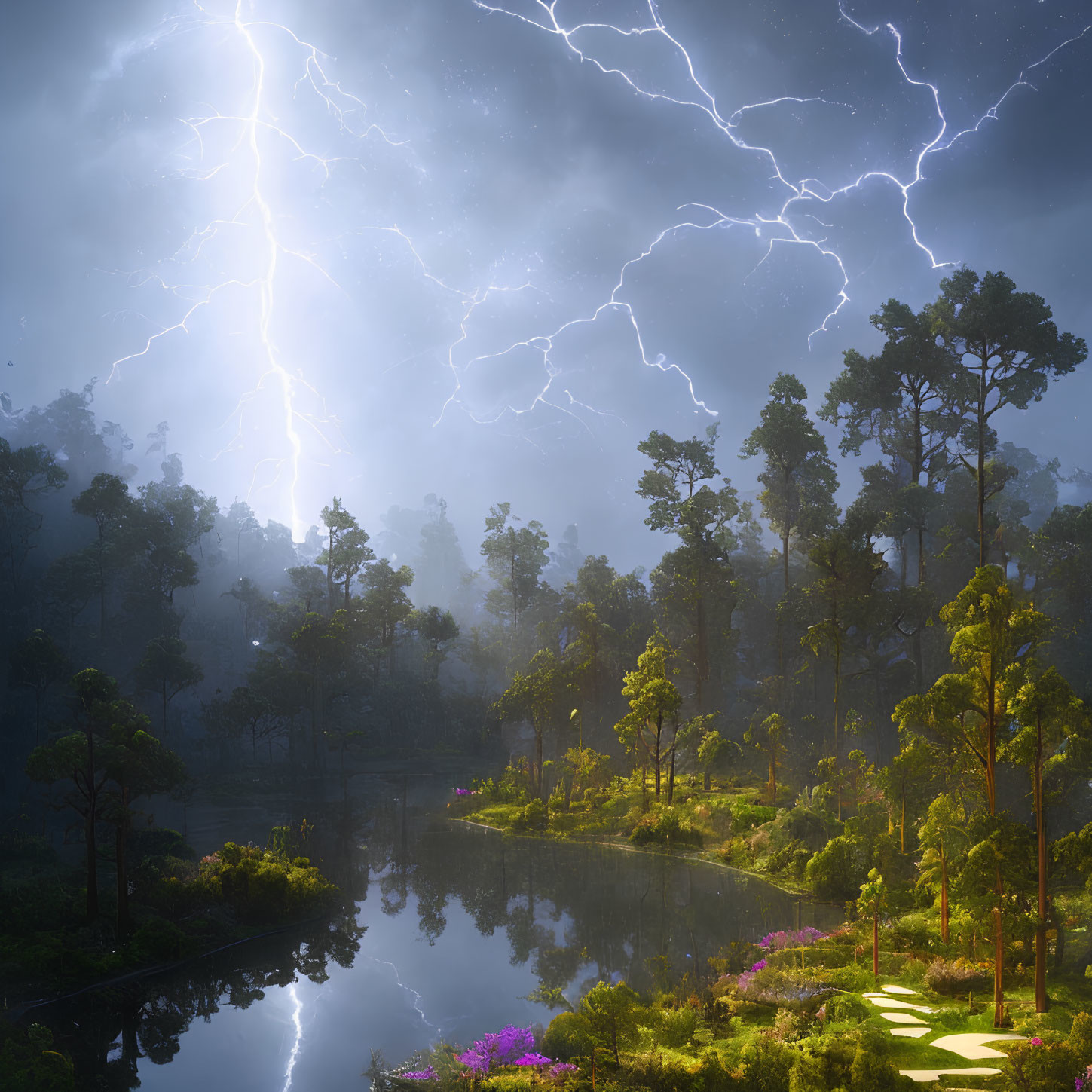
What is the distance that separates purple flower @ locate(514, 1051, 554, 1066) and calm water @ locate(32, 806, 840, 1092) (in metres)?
1.61

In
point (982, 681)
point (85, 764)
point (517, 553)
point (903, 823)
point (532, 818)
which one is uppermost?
point (517, 553)

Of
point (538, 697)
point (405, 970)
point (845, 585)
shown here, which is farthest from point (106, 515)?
point (845, 585)

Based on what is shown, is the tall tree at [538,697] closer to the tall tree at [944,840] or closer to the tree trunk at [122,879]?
the tree trunk at [122,879]

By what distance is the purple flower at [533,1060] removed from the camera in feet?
29.3

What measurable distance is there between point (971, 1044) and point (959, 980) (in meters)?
1.97

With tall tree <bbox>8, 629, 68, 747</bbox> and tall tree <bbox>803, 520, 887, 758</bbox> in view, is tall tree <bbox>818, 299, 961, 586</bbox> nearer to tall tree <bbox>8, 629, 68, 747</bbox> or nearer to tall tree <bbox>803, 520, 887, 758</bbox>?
tall tree <bbox>803, 520, 887, 758</bbox>

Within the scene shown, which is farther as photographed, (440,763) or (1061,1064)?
(440,763)

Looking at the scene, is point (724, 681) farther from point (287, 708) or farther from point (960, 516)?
point (287, 708)

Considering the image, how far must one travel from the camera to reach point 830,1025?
895 centimetres

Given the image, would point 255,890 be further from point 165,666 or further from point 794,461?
point 794,461

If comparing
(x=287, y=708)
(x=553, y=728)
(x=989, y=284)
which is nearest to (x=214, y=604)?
(x=287, y=708)

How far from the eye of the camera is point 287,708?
142ft

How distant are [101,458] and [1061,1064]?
78.7 metres

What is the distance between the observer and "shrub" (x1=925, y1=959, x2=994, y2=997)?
9.70m
